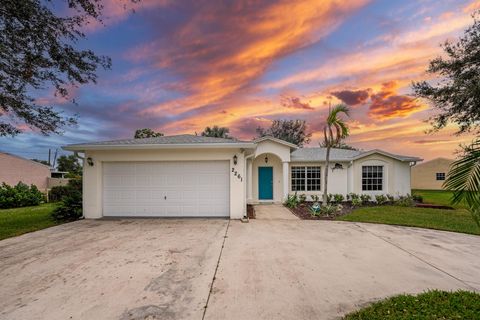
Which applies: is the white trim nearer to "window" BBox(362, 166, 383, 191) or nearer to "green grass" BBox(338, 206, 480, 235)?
"green grass" BBox(338, 206, 480, 235)

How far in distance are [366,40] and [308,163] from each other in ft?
25.2

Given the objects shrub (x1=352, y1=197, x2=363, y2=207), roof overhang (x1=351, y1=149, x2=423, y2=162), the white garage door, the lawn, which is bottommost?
the lawn

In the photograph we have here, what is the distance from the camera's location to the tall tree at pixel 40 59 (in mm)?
6858

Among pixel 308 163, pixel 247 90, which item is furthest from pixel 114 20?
pixel 308 163

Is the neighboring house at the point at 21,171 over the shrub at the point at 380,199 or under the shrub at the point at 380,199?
over

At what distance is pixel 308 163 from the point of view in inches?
610

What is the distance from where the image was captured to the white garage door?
9.77 metres

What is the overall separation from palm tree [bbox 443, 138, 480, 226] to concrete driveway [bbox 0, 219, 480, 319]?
1776mm

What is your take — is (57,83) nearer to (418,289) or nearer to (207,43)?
(207,43)

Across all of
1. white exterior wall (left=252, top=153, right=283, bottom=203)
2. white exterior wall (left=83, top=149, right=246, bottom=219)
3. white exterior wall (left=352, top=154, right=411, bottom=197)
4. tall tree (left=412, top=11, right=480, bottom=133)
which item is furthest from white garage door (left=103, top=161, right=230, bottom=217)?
tall tree (left=412, top=11, right=480, bottom=133)

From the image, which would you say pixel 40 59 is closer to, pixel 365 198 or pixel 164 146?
pixel 164 146

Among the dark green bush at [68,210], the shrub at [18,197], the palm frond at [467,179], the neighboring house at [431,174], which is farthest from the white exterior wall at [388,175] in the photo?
the shrub at [18,197]

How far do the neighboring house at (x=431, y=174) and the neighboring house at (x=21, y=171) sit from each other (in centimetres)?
4090

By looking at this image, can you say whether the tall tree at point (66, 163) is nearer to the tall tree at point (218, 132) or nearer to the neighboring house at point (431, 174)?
the tall tree at point (218, 132)
